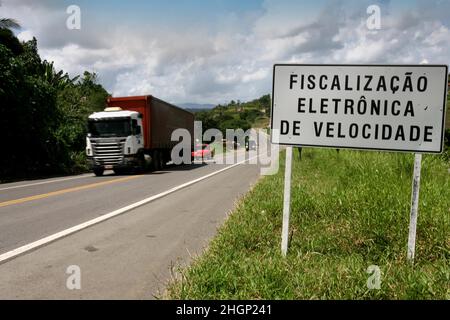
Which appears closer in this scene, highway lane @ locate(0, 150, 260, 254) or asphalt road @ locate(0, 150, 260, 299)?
asphalt road @ locate(0, 150, 260, 299)

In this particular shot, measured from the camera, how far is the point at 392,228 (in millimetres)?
4914

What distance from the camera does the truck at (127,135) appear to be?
18.0 m

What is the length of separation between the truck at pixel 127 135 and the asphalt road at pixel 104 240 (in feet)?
22.7

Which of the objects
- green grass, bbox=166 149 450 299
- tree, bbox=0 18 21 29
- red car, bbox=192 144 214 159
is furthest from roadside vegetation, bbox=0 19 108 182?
green grass, bbox=166 149 450 299

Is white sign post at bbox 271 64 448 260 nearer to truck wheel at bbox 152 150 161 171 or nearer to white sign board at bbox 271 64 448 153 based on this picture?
white sign board at bbox 271 64 448 153

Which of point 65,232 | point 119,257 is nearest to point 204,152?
point 65,232

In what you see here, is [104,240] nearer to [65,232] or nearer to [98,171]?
[65,232]

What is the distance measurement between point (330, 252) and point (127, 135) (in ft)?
48.1

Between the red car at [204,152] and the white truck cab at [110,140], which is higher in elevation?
the white truck cab at [110,140]

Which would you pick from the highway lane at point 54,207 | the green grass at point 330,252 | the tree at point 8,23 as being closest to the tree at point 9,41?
the tree at point 8,23

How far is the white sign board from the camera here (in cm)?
427

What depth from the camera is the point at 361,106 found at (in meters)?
4.51

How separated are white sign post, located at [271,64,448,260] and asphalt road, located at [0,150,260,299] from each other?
171 cm

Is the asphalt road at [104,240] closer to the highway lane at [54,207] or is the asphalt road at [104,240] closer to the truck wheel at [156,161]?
the highway lane at [54,207]
